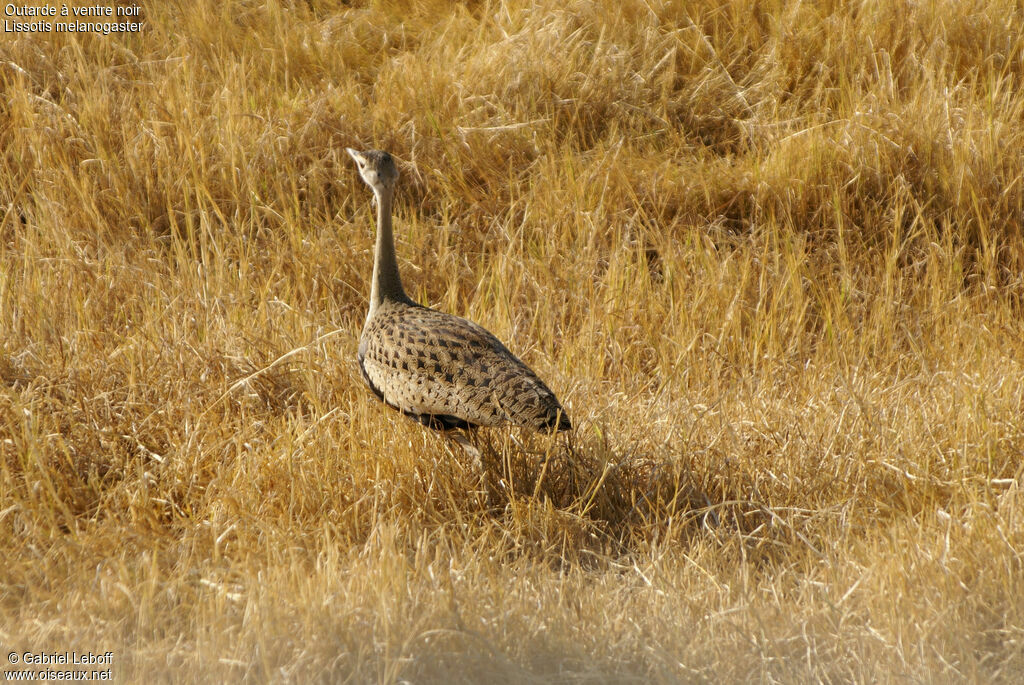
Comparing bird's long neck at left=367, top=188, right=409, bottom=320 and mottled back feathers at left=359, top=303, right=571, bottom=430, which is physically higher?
bird's long neck at left=367, top=188, right=409, bottom=320

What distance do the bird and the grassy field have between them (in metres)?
0.23

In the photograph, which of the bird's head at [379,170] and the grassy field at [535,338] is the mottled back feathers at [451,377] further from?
the bird's head at [379,170]

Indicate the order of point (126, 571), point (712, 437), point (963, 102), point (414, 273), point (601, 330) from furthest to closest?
point (963, 102) < point (414, 273) < point (601, 330) < point (712, 437) < point (126, 571)

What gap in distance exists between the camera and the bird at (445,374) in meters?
3.30

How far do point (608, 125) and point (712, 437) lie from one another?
2.67 metres

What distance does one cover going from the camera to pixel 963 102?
5.86 m

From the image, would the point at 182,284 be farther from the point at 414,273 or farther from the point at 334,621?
the point at 334,621

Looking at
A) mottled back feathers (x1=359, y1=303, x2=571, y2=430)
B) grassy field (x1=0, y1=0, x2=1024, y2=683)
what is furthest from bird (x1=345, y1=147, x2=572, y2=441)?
grassy field (x1=0, y1=0, x2=1024, y2=683)

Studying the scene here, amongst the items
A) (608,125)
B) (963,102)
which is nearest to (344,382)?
(608,125)

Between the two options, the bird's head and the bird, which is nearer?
the bird

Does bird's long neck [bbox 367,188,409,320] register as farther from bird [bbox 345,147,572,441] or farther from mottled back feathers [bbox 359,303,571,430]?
mottled back feathers [bbox 359,303,571,430]

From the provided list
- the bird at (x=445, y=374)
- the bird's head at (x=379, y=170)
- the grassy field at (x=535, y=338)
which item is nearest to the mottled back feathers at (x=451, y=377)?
the bird at (x=445, y=374)

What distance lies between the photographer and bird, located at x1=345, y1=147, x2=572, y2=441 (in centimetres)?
330

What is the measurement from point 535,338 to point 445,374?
1.45 meters
